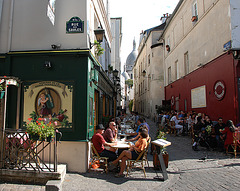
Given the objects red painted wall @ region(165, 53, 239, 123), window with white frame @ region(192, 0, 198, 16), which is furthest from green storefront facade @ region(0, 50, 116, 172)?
window with white frame @ region(192, 0, 198, 16)

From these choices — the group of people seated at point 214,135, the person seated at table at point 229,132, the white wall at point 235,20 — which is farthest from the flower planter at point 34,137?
the white wall at point 235,20

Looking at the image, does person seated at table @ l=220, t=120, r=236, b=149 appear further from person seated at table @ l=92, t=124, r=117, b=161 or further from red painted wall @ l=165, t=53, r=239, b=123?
person seated at table @ l=92, t=124, r=117, b=161

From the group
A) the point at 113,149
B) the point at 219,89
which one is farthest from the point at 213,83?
the point at 113,149

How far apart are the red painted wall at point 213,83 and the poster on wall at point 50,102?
6.76m

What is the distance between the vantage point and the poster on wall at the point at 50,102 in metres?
6.04

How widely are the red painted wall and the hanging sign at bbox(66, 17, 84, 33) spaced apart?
6497 millimetres

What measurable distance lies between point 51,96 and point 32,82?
0.78m

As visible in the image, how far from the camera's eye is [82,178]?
17.1ft

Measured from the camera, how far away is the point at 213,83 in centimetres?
1036

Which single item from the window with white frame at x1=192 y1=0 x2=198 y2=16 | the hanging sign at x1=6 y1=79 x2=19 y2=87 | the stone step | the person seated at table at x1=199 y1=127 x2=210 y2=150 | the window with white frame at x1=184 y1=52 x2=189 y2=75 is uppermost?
the window with white frame at x1=192 y1=0 x2=198 y2=16

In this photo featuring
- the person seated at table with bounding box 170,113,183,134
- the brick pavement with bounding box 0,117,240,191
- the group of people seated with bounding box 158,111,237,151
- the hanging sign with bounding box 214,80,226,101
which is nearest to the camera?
the brick pavement with bounding box 0,117,240,191

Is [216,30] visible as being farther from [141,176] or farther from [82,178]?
[82,178]

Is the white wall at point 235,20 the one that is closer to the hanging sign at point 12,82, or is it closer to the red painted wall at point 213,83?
the red painted wall at point 213,83

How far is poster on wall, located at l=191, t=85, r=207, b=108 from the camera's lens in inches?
457
